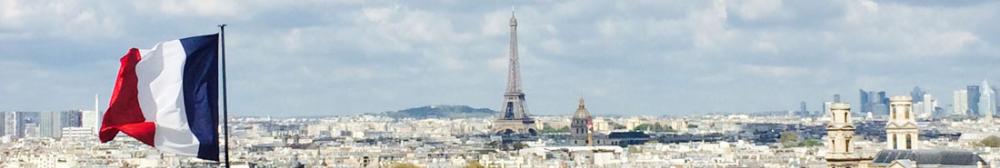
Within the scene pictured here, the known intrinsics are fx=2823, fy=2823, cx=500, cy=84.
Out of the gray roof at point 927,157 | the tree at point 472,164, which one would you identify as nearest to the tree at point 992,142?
the tree at point 472,164

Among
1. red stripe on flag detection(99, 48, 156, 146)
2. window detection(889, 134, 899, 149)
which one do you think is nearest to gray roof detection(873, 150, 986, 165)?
window detection(889, 134, 899, 149)

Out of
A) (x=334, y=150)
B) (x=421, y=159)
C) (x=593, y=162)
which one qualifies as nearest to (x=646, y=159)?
(x=593, y=162)

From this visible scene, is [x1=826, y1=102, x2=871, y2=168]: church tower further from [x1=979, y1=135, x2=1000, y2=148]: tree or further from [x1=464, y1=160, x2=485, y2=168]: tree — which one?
[x1=979, y1=135, x2=1000, y2=148]: tree

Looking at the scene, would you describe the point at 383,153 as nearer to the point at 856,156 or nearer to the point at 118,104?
the point at 856,156

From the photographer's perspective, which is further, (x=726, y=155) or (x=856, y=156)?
(x=726, y=155)

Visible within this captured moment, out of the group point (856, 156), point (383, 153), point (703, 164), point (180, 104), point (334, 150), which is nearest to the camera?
point (180, 104)

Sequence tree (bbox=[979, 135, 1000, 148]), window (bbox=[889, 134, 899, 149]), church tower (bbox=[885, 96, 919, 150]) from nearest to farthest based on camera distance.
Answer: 1. church tower (bbox=[885, 96, 919, 150])
2. window (bbox=[889, 134, 899, 149])
3. tree (bbox=[979, 135, 1000, 148])
